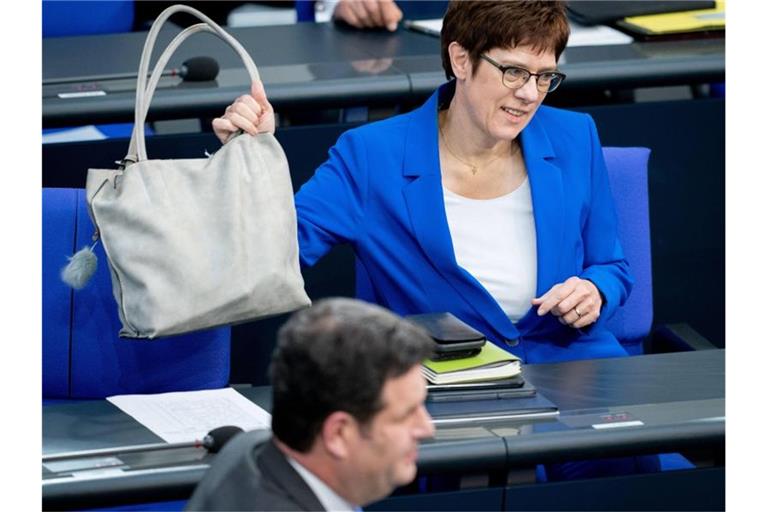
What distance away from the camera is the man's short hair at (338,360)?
1656 millimetres

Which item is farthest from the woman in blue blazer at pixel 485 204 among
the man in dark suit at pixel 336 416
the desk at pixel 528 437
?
the man in dark suit at pixel 336 416

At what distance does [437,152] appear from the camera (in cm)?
309

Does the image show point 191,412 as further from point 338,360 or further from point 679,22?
point 679,22

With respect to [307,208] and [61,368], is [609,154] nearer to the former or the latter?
[307,208]

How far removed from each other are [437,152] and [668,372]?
0.66m

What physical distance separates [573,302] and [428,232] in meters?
0.32

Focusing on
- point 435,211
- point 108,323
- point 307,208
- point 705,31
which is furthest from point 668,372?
point 705,31

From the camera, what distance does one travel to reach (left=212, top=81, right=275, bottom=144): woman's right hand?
2.77 metres

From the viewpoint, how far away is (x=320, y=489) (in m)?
1.75

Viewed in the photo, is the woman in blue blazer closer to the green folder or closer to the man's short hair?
the green folder

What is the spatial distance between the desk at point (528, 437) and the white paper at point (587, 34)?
5.07 ft

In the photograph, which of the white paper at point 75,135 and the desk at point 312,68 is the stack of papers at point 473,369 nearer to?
the desk at point 312,68

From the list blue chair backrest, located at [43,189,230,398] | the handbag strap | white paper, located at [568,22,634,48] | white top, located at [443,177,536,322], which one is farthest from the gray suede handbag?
white paper, located at [568,22,634,48]

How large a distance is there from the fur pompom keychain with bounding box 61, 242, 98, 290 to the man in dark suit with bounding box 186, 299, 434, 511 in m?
1.01
